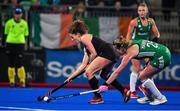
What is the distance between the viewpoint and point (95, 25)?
1502 centimetres

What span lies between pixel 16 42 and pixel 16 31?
0.96ft

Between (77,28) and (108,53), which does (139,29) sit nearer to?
(108,53)

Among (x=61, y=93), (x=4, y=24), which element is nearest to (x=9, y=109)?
(x=61, y=93)

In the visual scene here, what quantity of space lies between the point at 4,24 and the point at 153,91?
20.0 feet

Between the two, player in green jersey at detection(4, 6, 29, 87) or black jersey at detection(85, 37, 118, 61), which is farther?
player in green jersey at detection(4, 6, 29, 87)

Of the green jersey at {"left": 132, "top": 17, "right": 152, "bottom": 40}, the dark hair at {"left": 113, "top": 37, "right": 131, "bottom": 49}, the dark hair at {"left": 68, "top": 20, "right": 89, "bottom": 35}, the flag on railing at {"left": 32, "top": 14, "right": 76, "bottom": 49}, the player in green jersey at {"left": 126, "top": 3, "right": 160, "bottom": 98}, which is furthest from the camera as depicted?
the flag on railing at {"left": 32, "top": 14, "right": 76, "bottom": 49}

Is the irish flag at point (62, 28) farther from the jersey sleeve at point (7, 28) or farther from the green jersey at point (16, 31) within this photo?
the jersey sleeve at point (7, 28)

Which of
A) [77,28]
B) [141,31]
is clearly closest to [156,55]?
[77,28]

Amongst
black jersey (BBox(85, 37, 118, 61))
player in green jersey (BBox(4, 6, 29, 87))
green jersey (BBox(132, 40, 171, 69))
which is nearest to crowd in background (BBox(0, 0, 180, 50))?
player in green jersey (BBox(4, 6, 29, 87))

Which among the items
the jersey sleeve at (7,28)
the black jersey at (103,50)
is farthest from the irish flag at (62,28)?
the black jersey at (103,50)

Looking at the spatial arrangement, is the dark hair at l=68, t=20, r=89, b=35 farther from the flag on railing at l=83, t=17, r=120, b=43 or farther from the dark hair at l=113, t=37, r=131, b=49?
the flag on railing at l=83, t=17, r=120, b=43

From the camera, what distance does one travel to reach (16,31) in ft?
46.2

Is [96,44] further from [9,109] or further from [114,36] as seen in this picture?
[114,36]

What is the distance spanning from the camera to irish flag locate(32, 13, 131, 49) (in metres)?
14.9
